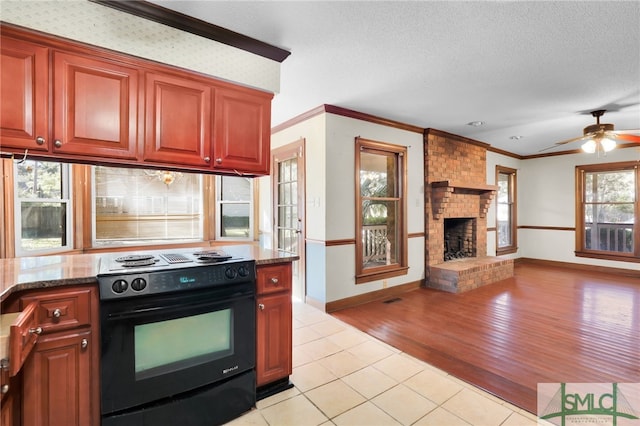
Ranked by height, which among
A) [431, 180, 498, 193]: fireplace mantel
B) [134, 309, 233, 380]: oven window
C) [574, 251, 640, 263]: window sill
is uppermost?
[431, 180, 498, 193]: fireplace mantel

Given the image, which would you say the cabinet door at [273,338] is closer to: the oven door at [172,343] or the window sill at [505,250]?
the oven door at [172,343]

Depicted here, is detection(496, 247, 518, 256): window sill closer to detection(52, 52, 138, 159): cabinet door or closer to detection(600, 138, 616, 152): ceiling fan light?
detection(600, 138, 616, 152): ceiling fan light

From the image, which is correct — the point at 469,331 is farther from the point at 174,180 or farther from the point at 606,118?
the point at 174,180

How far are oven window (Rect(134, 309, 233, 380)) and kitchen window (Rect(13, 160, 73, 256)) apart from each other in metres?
2.63

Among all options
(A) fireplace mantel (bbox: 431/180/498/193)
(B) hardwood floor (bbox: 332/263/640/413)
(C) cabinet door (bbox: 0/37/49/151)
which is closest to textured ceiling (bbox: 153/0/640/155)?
(C) cabinet door (bbox: 0/37/49/151)

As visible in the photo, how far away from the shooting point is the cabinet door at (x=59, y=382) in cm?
134

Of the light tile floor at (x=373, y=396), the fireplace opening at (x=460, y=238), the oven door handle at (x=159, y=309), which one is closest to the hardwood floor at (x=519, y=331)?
the light tile floor at (x=373, y=396)

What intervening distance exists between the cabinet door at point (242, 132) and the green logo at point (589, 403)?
253 cm

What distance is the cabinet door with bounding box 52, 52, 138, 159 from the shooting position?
1684mm

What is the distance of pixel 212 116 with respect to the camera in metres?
2.14

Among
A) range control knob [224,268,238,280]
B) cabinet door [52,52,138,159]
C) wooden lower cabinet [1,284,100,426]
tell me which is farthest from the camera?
range control knob [224,268,238,280]

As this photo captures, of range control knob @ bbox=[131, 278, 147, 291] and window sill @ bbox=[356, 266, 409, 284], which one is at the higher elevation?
range control knob @ bbox=[131, 278, 147, 291]

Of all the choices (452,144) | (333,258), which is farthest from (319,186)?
(452,144)

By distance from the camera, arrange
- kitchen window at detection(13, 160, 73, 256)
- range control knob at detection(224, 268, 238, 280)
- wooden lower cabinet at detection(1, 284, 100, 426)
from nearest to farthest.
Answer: wooden lower cabinet at detection(1, 284, 100, 426) → range control knob at detection(224, 268, 238, 280) → kitchen window at detection(13, 160, 73, 256)
